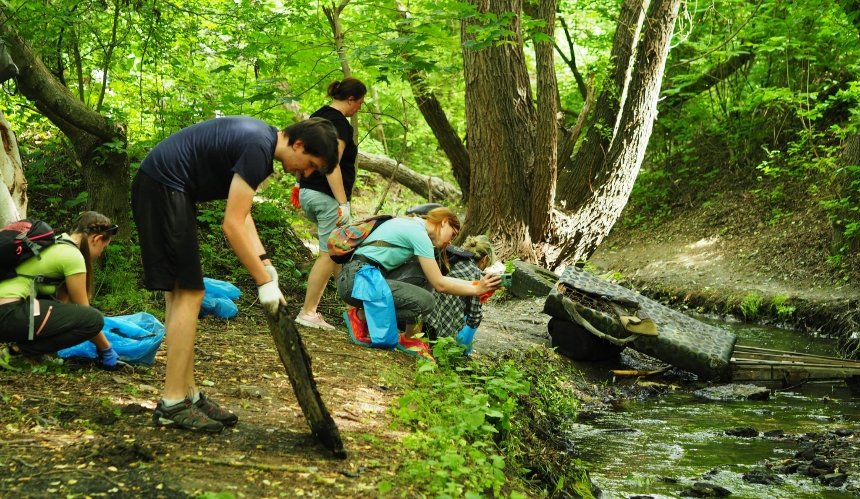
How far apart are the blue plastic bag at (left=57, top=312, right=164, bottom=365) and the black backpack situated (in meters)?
0.61

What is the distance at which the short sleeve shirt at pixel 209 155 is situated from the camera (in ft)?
11.4

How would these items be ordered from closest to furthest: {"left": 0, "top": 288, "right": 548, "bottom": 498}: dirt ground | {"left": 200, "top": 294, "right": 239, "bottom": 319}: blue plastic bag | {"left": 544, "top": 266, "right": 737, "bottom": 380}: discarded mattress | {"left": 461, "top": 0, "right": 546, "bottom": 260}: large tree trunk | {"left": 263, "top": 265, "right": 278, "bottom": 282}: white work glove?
{"left": 0, "top": 288, "right": 548, "bottom": 498}: dirt ground → {"left": 263, "top": 265, "right": 278, "bottom": 282}: white work glove → {"left": 200, "top": 294, "right": 239, "bottom": 319}: blue plastic bag → {"left": 544, "top": 266, "right": 737, "bottom": 380}: discarded mattress → {"left": 461, "top": 0, "right": 546, "bottom": 260}: large tree trunk

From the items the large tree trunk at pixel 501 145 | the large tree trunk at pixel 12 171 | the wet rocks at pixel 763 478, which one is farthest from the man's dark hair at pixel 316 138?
the large tree trunk at pixel 501 145

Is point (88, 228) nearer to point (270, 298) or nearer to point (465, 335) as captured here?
point (270, 298)

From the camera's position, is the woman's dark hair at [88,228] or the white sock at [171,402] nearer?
the white sock at [171,402]

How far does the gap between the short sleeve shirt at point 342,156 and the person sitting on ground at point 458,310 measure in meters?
1.01

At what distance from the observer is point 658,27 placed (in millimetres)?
9711

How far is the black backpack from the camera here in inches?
166

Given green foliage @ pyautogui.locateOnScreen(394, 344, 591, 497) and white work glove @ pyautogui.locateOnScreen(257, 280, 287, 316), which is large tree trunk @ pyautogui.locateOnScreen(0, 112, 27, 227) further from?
green foliage @ pyautogui.locateOnScreen(394, 344, 591, 497)

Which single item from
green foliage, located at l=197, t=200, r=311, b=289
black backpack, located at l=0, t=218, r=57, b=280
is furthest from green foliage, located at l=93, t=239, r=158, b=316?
black backpack, located at l=0, t=218, r=57, b=280

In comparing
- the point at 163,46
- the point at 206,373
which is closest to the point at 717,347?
the point at 206,373

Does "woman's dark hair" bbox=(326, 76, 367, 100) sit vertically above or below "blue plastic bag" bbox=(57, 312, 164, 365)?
above

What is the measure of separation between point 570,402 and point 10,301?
4.10 m

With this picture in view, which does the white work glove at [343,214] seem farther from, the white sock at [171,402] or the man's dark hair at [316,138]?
the white sock at [171,402]
